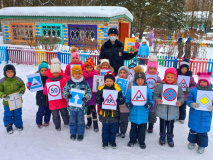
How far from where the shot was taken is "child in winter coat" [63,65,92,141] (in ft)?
12.5

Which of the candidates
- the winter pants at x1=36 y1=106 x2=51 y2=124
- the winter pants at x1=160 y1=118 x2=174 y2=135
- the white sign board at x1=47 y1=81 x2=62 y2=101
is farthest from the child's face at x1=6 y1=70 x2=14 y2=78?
the winter pants at x1=160 y1=118 x2=174 y2=135

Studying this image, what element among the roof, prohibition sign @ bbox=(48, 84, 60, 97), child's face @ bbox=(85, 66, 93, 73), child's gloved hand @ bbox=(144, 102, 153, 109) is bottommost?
child's gloved hand @ bbox=(144, 102, 153, 109)

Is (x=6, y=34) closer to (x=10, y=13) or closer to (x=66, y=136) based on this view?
(x=10, y=13)

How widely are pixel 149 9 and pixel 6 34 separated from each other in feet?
58.1

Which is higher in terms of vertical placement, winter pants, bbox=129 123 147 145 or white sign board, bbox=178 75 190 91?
white sign board, bbox=178 75 190 91

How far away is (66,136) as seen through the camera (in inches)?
167

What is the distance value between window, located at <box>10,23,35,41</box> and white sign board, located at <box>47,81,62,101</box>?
14.9m

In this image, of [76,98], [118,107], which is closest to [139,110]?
[118,107]

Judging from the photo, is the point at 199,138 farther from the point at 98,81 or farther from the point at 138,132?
the point at 98,81

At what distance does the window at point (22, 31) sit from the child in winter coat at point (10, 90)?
14.5m

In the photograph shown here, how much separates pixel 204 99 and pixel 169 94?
0.63 m

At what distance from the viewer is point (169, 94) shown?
363cm

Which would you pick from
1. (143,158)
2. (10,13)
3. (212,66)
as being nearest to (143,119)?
(143,158)

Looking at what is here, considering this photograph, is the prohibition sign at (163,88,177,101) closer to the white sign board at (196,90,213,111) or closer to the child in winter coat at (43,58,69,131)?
the white sign board at (196,90,213,111)
